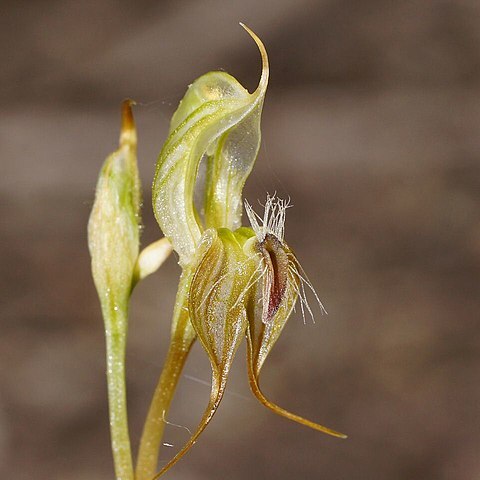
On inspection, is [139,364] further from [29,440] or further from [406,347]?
[406,347]

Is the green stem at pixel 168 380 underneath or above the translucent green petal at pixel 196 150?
underneath

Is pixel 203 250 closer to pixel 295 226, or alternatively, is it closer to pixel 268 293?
pixel 268 293

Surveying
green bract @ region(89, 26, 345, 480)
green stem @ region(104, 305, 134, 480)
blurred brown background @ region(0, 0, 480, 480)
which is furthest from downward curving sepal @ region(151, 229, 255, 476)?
blurred brown background @ region(0, 0, 480, 480)

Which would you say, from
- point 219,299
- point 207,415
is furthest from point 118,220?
point 207,415

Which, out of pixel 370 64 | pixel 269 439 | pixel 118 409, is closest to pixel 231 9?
pixel 370 64

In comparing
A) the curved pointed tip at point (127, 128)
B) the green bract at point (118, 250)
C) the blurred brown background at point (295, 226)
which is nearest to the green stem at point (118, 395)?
the green bract at point (118, 250)

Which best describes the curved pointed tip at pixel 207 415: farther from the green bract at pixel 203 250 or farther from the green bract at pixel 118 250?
the green bract at pixel 118 250

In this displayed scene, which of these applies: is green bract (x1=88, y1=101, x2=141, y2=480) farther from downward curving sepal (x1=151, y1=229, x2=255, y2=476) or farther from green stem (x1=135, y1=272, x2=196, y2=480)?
downward curving sepal (x1=151, y1=229, x2=255, y2=476)
